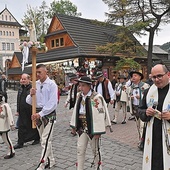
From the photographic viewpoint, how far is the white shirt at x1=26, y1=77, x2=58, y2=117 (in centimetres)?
453

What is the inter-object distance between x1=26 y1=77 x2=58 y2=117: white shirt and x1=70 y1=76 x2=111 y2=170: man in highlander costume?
647mm

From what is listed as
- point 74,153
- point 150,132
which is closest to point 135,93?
point 74,153

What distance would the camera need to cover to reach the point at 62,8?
170 feet

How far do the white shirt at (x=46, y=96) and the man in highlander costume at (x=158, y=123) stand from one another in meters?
1.92

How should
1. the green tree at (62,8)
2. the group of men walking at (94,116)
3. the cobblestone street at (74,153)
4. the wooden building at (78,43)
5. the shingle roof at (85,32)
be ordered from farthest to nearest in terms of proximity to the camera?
the green tree at (62,8) → the shingle roof at (85,32) → the wooden building at (78,43) → the cobblestone street at (74,153) → the group of men walking at (94,116)

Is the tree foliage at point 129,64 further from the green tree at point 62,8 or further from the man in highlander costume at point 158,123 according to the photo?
the green tree at point 62,8

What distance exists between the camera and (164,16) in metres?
27.3

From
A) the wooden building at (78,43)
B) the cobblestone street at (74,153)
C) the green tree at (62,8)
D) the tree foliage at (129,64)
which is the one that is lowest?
the cobblestone street at (74,153)

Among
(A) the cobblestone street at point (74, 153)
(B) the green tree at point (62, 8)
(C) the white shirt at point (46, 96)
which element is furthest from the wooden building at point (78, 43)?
(B) the green tree at point (62, 8)

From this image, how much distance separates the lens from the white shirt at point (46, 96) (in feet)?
14.9

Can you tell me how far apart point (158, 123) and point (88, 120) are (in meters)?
1.20

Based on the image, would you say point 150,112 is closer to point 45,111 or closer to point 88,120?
point 88,120

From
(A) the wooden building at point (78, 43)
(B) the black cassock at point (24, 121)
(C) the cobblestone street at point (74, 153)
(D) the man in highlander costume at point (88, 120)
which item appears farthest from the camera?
(A) the wooden building at point (78, 43)

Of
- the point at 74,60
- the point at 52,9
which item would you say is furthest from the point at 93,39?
the point at 52,9
